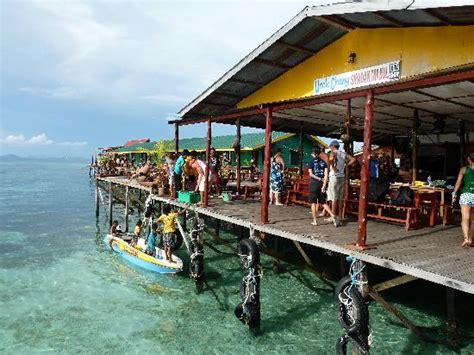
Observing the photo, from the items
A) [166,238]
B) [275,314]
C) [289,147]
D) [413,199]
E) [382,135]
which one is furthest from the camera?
[289,147]

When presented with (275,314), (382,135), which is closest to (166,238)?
(275,314)

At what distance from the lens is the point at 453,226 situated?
9.78 m

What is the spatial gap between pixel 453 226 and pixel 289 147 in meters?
23.1

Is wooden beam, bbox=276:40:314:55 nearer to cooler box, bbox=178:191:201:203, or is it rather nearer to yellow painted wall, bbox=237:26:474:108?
yellow painted wall, bbox=237:26:474:108

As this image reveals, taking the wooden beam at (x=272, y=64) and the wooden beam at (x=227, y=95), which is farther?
the wooden beam at (x=227, y=95)

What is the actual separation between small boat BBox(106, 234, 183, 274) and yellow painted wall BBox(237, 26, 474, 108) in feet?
22.3

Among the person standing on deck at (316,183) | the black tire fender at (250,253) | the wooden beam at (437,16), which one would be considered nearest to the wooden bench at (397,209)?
the person standing on deck at (316,183)

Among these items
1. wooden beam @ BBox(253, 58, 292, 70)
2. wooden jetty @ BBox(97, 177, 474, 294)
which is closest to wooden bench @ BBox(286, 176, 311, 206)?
wooden jetty @ BBox(97, 177, 474, 294)

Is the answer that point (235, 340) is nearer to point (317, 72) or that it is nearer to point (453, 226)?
point (453, 226)

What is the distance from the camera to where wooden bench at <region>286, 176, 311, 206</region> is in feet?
42.4

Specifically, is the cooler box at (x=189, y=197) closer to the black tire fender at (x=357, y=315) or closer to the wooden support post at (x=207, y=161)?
the wooden support post at (x=207, y=161)

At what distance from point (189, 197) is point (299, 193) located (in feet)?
12.3

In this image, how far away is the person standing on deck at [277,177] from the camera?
12.7 meters

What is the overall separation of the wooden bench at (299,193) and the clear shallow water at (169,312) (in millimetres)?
2745
